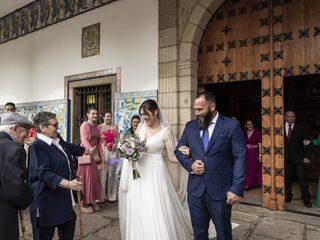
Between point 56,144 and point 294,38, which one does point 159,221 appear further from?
point 294,38

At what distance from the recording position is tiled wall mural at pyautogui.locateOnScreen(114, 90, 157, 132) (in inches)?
230

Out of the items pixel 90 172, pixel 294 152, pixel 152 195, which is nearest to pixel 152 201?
pixel 152 195

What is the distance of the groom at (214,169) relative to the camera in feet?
8.54

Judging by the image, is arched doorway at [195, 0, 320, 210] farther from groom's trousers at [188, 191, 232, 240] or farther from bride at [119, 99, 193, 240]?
groom's trousers at [188, 191, 232, 240]

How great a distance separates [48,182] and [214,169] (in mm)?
1409

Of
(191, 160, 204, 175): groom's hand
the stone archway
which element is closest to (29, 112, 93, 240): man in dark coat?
(191, 160, 204, 175): groom's hand

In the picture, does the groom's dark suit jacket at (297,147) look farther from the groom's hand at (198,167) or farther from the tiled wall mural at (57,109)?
the tiled wall mural at (57,109)

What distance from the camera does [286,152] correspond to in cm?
519

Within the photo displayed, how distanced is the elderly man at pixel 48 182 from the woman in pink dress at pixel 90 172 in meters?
2.09

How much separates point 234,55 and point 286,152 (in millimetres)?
1908

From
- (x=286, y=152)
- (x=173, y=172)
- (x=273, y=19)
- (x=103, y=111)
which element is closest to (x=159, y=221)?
(x=173, y=172)

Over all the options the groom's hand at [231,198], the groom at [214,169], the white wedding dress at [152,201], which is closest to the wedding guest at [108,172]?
the white wedding dress at [152,201]

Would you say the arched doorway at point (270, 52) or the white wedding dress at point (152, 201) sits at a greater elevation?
the arched doorway at point (270, 52)

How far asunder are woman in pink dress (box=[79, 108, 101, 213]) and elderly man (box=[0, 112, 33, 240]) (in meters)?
2.55
